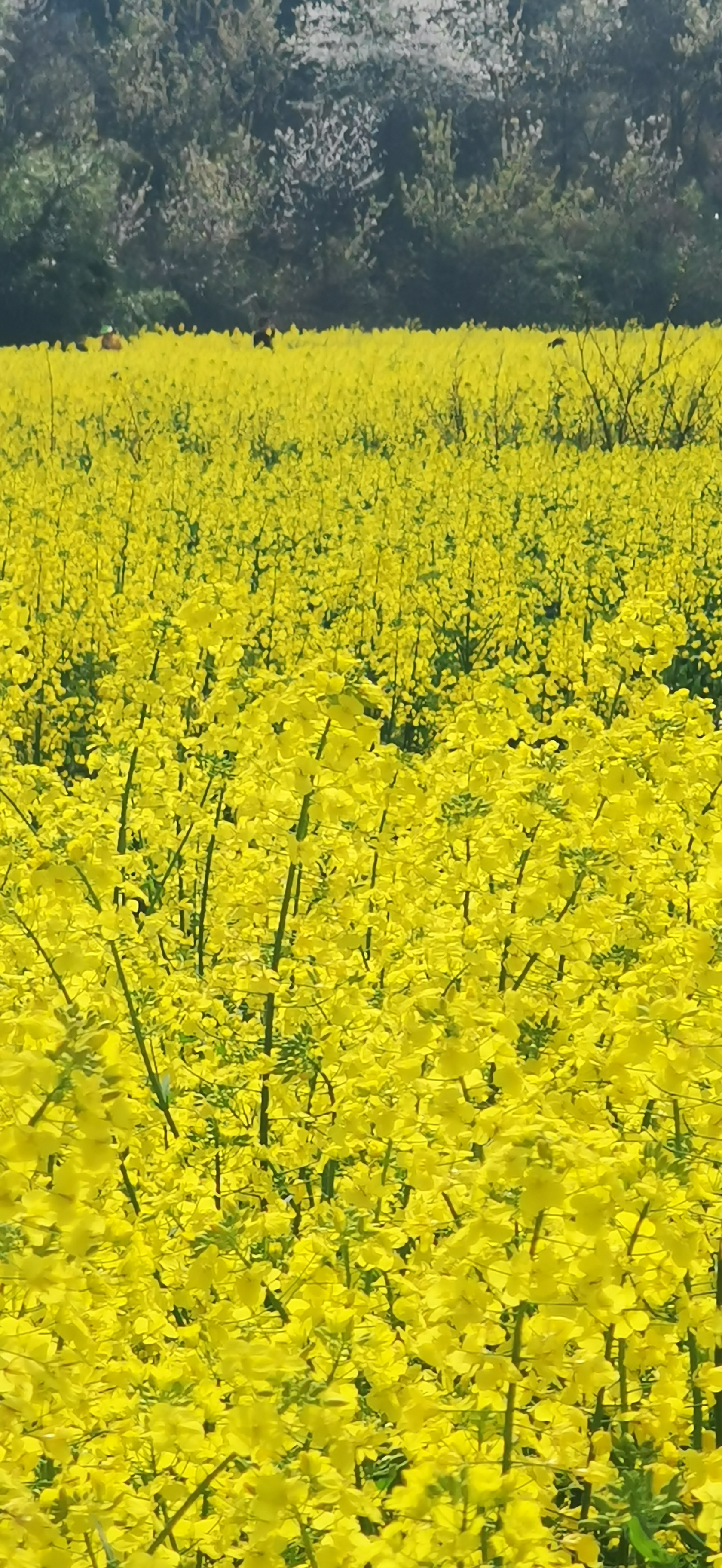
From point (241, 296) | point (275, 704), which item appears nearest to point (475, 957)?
point (275, 704)

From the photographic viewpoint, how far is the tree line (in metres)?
29.6

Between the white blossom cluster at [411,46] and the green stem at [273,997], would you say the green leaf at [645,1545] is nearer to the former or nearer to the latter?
the green stem at [273,997]

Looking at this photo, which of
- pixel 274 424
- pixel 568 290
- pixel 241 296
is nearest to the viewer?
pixel 274 424

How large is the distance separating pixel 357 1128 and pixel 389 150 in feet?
107

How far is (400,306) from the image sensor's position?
103 feet

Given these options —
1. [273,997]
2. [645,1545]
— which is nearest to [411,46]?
[273,997]

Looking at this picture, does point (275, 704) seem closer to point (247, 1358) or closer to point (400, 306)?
point (247, 1358)

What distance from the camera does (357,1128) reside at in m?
2.40

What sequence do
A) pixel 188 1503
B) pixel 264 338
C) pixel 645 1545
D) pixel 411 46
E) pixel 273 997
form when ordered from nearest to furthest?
pixel 188 1503, pixel 645 1545, pixel 273 997, pixel 264 338, pixel 411 46

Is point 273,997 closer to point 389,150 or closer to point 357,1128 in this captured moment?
point 357,1128

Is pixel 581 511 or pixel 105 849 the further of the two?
pixel 581 511

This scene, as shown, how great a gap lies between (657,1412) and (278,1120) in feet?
2.90

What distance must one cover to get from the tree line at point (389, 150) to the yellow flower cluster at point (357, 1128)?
25.8 m

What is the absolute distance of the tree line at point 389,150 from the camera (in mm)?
29562
